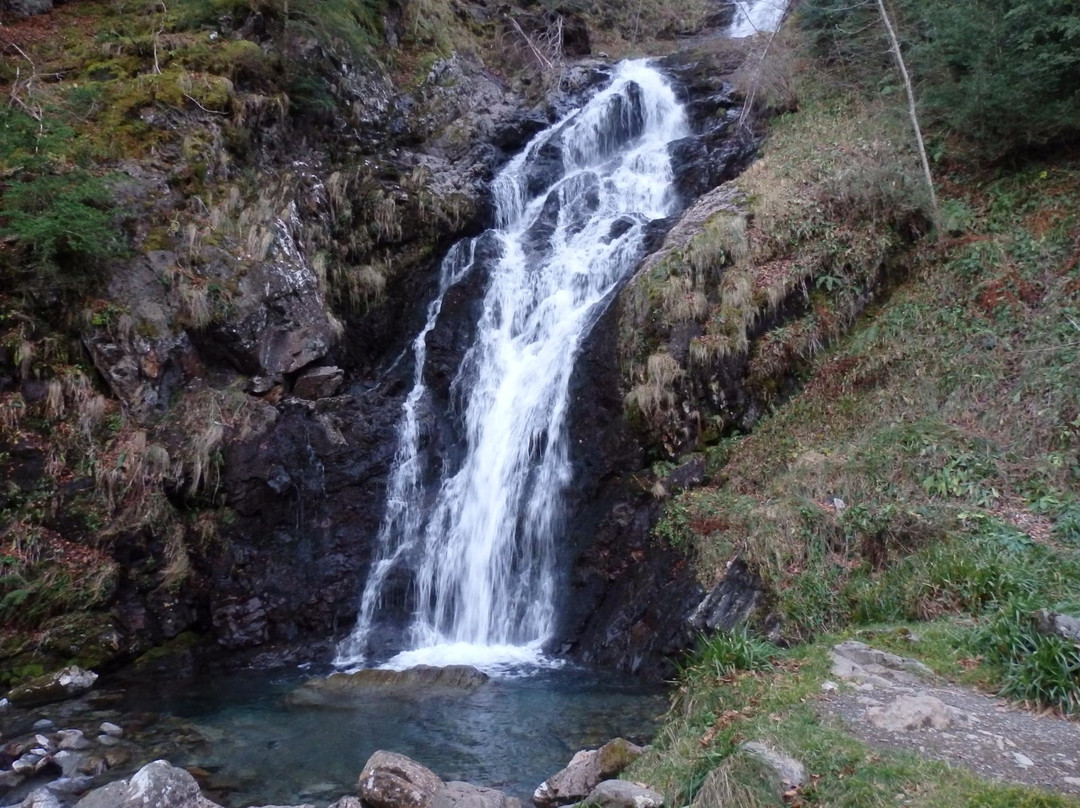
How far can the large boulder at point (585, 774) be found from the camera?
590 cm

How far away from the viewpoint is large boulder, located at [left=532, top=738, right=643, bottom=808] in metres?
5.90

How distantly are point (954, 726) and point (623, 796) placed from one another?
7.08ft

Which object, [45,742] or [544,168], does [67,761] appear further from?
[544,168]

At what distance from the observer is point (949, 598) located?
6.80 meters

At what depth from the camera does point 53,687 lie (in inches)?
353

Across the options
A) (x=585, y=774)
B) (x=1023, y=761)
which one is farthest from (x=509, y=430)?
(x=1023, y=761)

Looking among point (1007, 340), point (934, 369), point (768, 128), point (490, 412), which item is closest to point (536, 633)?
point (490, 412)

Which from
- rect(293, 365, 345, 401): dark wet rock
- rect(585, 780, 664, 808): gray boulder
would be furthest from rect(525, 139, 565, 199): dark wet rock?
rect(585, 780, 664, 808): gray boulder

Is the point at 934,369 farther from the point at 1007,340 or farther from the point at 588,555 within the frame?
the point at 588,555

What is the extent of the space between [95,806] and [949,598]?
730 centimetres

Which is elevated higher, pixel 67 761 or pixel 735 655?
pixel 735 655

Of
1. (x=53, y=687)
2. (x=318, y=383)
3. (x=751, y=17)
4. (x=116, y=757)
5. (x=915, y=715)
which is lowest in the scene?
(x=116, y=757)

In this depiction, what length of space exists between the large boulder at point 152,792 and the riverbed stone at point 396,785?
128 centimetres

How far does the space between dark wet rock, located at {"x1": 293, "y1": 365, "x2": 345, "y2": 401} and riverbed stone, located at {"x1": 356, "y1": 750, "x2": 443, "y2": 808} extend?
25.2ft
